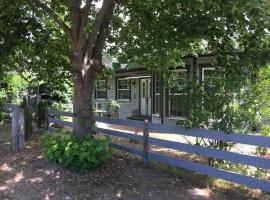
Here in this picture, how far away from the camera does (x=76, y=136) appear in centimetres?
829

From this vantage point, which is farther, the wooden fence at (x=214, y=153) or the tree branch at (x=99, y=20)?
the tree branch at (x=99, y=20)

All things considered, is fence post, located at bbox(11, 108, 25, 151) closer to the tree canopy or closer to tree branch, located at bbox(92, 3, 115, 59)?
the tree canopy

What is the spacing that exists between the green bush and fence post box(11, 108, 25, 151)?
2555 millimetres

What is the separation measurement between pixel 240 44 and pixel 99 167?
4.00 meters

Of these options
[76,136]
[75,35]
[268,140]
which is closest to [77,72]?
[75,35]

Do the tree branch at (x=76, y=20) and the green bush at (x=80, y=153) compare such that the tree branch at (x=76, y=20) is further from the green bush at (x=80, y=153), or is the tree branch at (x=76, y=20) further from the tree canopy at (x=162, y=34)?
the green bush at (x=80, y=153)

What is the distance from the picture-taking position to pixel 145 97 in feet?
73.5

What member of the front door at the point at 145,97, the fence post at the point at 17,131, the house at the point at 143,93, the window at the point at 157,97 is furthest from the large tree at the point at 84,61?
the front door at the point at 145,97

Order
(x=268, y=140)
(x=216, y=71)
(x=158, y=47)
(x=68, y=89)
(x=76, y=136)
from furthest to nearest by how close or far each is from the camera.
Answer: (x=68, y=89)
(x=76, y=136)
(x=216, y=71)
(x=158, y=47)
(x=268, y=140)

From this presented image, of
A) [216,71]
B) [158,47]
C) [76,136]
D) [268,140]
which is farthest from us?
[76,136]

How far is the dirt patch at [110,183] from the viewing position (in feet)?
21.6

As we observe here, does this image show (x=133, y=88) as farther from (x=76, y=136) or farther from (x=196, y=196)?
(x=196, y=196)

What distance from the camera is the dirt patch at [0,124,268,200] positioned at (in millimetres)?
6598

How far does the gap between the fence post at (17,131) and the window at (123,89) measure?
1364 cm
